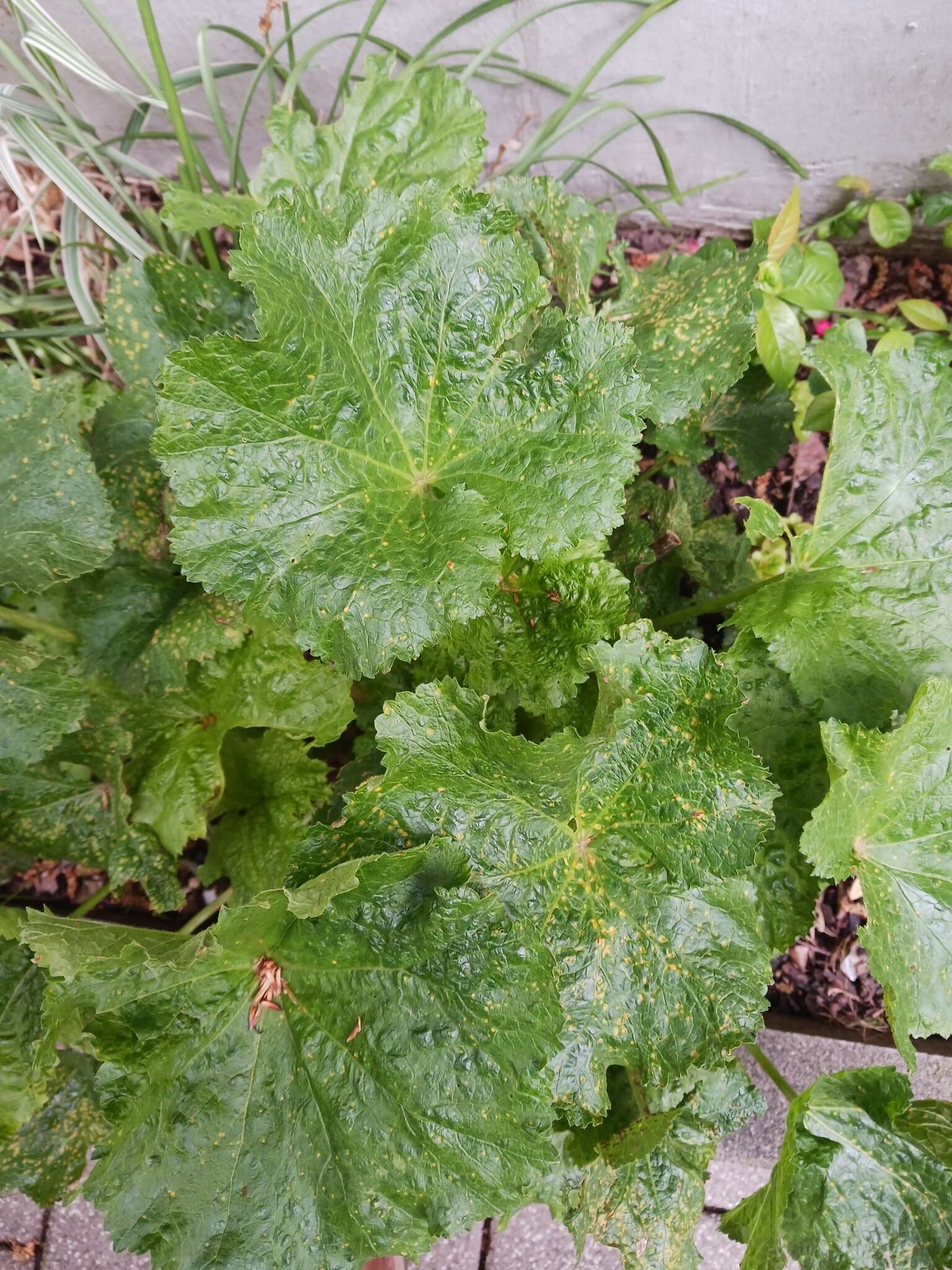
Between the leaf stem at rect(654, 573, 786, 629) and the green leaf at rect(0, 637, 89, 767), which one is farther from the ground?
the green leaf at rect(0, 637, 89, 767)

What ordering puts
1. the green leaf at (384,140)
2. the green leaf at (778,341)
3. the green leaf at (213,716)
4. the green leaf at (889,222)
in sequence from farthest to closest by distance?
1. the green leaf at (889,222)
2. the green leaf at (778,341)
3. the green leaf at (213,716)
4. the green leaf at (384,140)

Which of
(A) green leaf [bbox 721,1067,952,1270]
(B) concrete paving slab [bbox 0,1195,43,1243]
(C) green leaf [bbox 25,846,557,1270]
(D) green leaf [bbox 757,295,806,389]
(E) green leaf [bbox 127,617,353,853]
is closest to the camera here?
(C) green leaf [bbox 25,846,557,1270]

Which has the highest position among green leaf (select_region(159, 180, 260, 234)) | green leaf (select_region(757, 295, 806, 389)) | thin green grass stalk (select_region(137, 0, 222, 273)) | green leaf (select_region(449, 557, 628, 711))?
thin green grass stalk (select_region(137, 0, 222, 273))

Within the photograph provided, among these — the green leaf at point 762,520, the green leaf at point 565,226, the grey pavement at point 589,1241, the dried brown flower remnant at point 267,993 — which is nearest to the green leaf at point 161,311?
the green leaf at point 565,226

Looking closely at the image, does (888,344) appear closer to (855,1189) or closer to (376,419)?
(376,419)

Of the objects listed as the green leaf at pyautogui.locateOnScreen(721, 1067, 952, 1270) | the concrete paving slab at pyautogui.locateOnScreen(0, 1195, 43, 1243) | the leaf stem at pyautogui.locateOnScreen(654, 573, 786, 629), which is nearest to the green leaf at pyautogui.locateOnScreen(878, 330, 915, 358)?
the leaf stem at pyautogui.locateOnScreen(654, 573, 786, 629)

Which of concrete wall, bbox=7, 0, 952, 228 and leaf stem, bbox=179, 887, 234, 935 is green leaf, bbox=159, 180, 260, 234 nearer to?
concrete wall, bbox=7, 0, 952, 228

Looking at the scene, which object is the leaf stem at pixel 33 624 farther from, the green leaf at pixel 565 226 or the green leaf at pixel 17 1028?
the green leaf at pixel 565 226

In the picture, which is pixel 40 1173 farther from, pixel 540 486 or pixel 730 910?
pixel 540 486
